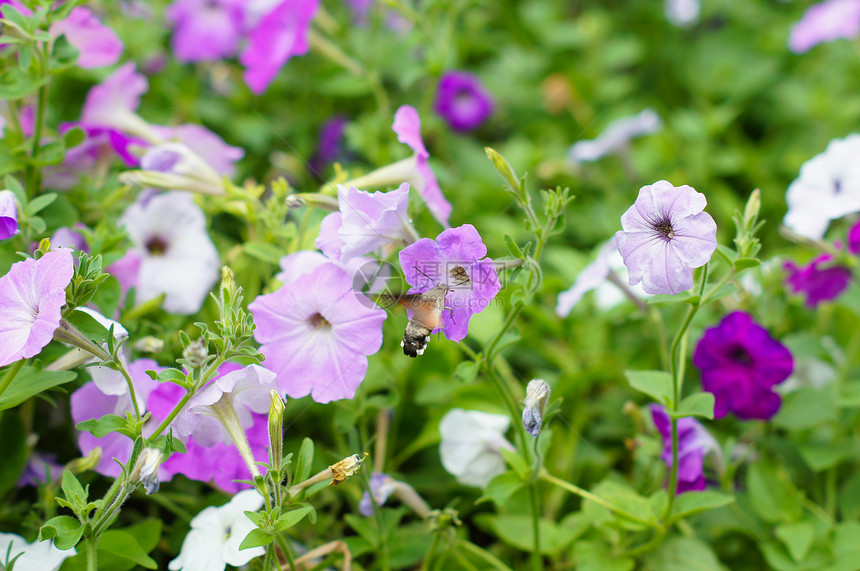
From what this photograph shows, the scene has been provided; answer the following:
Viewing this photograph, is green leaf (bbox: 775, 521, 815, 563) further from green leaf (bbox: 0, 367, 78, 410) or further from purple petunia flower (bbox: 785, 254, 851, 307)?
green leaf (bbox: 0, 367, 78, 410)

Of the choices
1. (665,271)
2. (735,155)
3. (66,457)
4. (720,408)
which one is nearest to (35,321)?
(66,457)

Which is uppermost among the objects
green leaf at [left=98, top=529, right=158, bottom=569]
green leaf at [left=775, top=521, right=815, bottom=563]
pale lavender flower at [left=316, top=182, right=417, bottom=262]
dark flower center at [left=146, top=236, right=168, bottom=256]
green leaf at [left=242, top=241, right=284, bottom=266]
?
pale lavender flower at [left=316, top=182, right=417, bottom=262]

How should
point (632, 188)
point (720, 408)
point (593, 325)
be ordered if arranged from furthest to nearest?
1. point (632, 188)
2. point (593, 325)
3. point (720, 408)

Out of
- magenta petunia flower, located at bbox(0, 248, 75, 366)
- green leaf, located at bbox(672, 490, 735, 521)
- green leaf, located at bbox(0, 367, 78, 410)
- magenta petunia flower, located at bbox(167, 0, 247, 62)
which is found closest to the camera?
magenta petunia flower, located at bbox(0, 248, 75, 366)

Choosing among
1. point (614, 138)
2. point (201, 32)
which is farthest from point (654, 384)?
point (201, 32)

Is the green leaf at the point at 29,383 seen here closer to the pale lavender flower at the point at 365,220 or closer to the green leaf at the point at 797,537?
the pale lavender flower at the point at 365,220

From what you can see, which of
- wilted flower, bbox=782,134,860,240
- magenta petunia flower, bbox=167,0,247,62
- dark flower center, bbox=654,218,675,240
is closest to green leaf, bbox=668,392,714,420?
dark flower center, bbox=654,218,675,240

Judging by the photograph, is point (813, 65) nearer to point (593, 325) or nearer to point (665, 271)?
point (593, 325)
